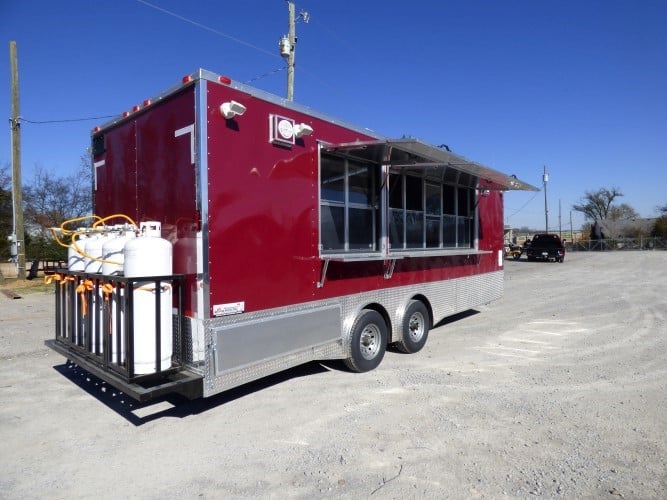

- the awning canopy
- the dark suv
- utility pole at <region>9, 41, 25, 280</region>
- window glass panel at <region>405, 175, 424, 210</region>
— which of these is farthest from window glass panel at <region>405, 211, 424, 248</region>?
the dark suv

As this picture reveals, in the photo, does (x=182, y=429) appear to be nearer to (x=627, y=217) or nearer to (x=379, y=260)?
(x=379, y=260)

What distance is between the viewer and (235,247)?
152 inches

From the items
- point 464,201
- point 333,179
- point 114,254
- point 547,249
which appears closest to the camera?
point 114,254

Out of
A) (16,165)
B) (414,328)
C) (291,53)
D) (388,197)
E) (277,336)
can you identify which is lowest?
(414,328)

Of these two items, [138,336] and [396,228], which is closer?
[138,336]

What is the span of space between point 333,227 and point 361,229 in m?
Result: 0.58

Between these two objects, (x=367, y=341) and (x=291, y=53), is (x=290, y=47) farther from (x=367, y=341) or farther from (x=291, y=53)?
(x=367, y=341)

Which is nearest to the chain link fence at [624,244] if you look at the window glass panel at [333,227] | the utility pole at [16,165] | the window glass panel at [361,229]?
the utility pole at [16,165]

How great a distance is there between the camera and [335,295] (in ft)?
16.4

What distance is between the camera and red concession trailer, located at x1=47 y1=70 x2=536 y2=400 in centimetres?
368

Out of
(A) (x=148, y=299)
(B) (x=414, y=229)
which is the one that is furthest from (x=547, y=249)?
(A) (x=148, y=299)

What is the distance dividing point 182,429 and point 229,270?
1398 millimetres

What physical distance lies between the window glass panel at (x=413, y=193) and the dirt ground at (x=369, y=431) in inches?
81.0

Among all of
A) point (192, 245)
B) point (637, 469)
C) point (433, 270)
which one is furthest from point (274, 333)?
point (433, 270)
